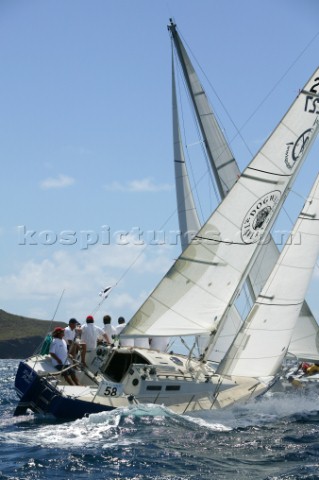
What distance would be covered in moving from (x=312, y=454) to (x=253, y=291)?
33.6 feet

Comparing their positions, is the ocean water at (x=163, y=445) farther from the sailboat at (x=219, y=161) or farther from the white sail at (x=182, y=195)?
the white sail at (x=182, y=195)

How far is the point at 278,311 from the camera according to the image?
69.6 ft

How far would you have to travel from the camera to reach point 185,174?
28.5 metres

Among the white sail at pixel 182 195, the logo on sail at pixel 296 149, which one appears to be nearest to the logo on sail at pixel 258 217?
the logo on sail at pixel 296 149

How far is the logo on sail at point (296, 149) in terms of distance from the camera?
71.7ft

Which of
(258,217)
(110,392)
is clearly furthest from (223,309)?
(110,392)

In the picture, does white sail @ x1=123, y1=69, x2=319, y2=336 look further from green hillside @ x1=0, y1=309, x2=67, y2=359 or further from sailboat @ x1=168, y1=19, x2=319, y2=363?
green hillside @ x1=0, y1=309, x2=67, y2=359

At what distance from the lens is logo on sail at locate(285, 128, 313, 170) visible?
71.7 ft

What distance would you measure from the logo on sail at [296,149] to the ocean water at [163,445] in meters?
7.09

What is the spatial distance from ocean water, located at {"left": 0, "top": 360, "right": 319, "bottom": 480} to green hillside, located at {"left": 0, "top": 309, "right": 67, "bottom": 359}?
3798 inches

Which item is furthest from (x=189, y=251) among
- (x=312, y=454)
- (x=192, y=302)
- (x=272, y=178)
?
(x=312, y=454)

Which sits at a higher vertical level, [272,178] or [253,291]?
[272,178]

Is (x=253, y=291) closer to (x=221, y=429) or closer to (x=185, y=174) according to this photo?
(x=185, y=174)

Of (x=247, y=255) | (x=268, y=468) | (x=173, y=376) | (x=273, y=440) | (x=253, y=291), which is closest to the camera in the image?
(x=268, y=468)
